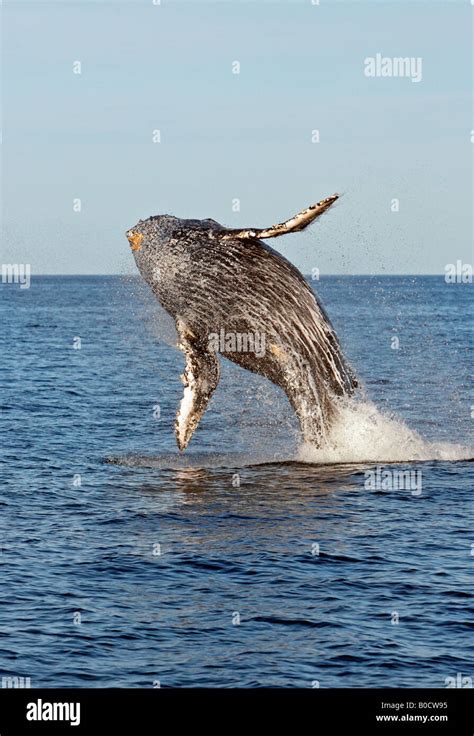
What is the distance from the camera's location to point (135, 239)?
28266mm

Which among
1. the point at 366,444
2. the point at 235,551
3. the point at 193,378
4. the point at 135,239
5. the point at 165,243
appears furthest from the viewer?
the point at 366,444

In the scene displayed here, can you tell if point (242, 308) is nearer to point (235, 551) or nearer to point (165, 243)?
point (165, 243)

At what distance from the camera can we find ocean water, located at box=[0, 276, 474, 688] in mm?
18375

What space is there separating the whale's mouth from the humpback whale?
0.08 ft

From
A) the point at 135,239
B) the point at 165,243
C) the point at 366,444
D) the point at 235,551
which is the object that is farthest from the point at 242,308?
the point at 235,551

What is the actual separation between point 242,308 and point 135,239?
299 centimetres

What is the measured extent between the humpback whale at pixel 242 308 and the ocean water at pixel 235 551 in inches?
52.9

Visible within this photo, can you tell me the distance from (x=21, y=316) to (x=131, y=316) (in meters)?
19.8

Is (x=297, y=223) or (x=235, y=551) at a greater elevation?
(x=297, y=223)

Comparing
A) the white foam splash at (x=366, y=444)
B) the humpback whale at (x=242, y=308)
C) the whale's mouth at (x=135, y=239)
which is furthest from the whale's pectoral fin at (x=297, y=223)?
the white foam splash at (x=366, y=444)

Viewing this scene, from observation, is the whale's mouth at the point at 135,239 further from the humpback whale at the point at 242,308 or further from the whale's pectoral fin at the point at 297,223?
the whale's pectoral fin at the point at 297,223
